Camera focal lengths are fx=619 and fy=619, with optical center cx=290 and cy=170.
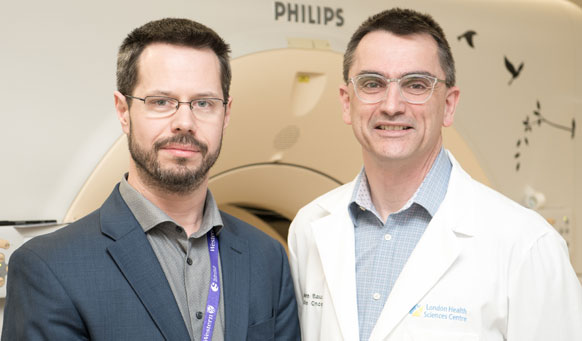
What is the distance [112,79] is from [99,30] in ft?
0.51

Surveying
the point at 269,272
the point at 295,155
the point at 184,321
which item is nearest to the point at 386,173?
the point at 269,272

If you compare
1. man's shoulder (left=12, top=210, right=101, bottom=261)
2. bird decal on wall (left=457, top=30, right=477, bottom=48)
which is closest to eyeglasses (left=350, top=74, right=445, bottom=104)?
man's shoulder (left=12, top=210, right=101, bottom=261)

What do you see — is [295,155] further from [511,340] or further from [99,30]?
[511,340]

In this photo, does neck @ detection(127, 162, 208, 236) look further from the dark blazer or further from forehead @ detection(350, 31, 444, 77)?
forehead @ detection(350, 31, 444, 77)

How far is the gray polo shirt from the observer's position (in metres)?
1.33

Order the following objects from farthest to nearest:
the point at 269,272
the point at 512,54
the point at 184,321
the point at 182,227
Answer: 1. the point at 512,54
2. the point at 269,272
3. the point at 182,227
4. the point at 184,321

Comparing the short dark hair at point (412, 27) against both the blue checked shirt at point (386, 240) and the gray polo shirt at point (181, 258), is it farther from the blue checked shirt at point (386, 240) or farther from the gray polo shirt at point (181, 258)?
the gray polo shirt at point (181, 258)

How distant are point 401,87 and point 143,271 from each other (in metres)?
0.76

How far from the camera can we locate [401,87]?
154 centimetres

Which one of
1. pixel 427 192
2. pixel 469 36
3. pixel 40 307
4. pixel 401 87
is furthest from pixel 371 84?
pixel 469 36

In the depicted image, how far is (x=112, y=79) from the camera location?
1.93m

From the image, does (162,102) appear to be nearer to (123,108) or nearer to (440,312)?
(123,108)

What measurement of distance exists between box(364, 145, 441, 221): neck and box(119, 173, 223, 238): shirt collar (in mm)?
424

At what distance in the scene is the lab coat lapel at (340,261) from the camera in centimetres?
150
